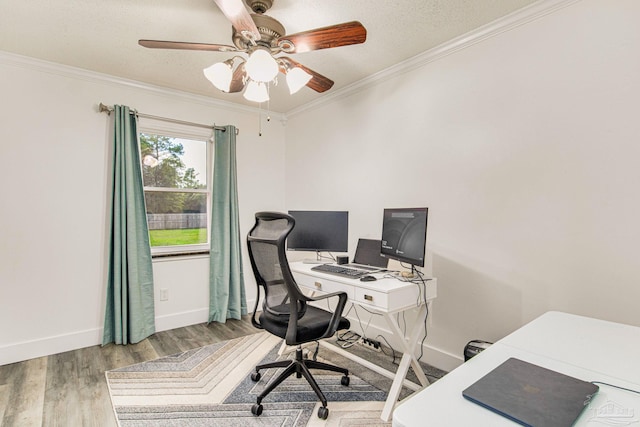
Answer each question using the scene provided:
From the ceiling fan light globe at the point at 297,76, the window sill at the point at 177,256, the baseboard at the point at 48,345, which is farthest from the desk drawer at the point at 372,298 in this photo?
the baseboard at the point at 48,345

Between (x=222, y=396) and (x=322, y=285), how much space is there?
979mm

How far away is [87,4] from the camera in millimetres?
1955

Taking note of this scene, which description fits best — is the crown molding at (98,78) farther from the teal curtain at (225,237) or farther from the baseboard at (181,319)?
the baseboard at (181,319)

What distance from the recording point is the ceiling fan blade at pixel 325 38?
160cm

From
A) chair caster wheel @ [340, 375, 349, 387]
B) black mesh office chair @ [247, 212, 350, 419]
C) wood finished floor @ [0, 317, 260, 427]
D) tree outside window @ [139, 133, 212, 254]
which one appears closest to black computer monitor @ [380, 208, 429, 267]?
black mesh office chair @ [247, 212, 350, 419]

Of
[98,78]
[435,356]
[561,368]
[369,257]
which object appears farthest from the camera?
[98,78]

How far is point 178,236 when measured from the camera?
3500 mm

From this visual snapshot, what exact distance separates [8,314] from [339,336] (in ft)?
9.10

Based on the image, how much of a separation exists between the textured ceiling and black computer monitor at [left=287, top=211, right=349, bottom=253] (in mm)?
1305

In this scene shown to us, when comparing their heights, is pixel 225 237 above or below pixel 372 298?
above

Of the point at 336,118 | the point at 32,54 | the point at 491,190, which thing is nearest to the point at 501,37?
the point at 491,190

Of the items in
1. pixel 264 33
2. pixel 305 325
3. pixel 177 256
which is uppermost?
pixel 264 33

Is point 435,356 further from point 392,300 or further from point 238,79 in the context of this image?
point 238,79

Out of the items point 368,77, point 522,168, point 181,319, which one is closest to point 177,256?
point 181,319
